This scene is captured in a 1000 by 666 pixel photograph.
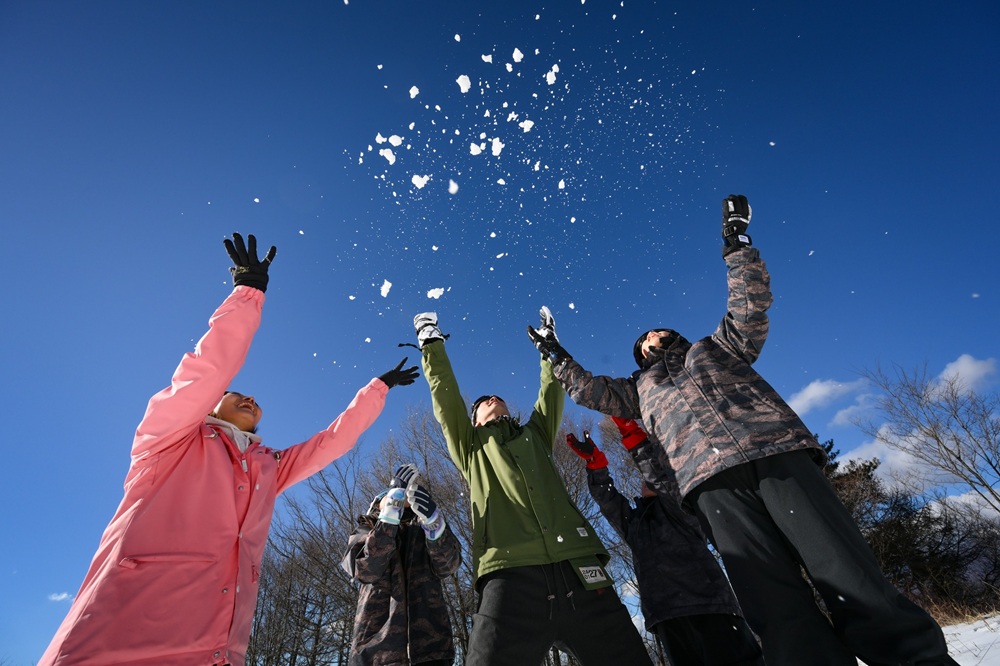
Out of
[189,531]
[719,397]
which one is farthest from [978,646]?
[189,531]

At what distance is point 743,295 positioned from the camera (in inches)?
101

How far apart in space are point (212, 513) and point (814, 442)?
273 centimetres

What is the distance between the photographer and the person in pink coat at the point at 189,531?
1.53 meters

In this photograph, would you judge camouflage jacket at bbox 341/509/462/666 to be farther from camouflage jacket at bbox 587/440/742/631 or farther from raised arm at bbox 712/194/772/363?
raised arm at bbox 712/194/772/363

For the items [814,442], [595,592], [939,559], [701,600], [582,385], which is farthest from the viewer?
[939,559]

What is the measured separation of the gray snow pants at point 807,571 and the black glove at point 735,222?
4.04ft

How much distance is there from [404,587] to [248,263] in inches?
99.5

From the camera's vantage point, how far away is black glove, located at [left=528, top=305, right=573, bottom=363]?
11.4ft

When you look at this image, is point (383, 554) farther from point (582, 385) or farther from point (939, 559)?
point (939, 559)

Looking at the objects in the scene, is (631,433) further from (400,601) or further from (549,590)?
(400,601)

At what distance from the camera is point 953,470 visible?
14094 millimetres

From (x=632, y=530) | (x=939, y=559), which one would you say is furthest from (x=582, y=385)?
(x=939, y=559)

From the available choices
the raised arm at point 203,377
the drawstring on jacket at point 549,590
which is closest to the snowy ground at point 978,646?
the drawstring on jacket at point 549,590

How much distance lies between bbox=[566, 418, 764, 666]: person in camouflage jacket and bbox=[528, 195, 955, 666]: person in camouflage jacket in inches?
16.3
